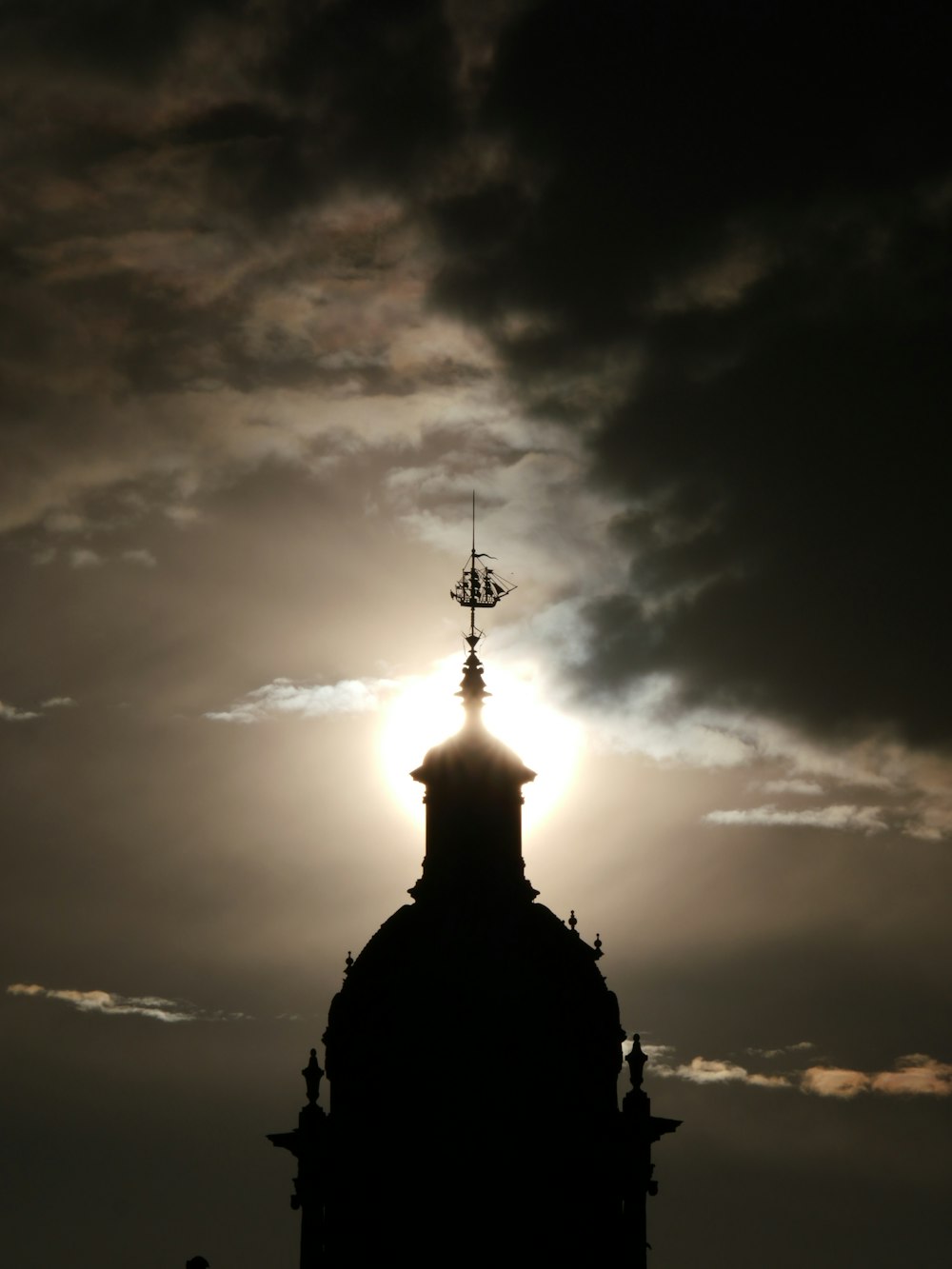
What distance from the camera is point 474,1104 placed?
54594 millimetres

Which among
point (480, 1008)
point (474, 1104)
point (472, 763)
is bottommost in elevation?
point (474, 1104)

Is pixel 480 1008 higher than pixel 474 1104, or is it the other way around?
pixel 480 1008

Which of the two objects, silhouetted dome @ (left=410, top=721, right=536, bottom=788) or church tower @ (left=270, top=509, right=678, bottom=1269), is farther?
silhouetted dome @ (left=410, top=721, right=536, bottom=788)

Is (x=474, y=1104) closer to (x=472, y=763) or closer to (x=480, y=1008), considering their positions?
(x=480, y=1008)

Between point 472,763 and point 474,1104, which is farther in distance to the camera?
point 472,763

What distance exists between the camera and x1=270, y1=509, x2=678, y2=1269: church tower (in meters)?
54.4

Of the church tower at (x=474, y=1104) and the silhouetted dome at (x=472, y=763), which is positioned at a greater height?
the silhouetted dome at (x=472, y=763)

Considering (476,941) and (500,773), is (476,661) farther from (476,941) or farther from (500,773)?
(476,941)

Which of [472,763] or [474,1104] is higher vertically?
[472,763]

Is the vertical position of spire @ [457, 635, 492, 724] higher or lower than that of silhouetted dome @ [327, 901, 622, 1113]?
higher

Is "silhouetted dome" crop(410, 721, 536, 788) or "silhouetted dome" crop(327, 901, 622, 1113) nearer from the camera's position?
"silhouetted dome" crop(327, 901, 622, 1113)

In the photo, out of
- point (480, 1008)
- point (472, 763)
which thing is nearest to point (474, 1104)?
point (480, 1008)

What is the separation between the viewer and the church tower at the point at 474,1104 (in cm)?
5444

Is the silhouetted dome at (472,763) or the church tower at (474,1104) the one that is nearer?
the church tower at (474,1104)
